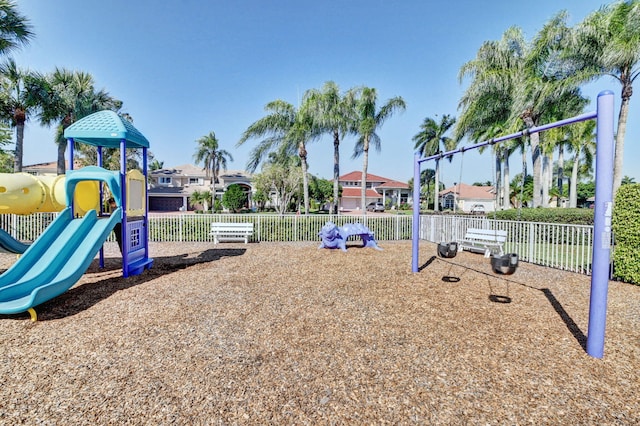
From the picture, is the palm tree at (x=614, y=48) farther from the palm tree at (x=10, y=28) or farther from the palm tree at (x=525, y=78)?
the palm tree at (x=10, y=28)

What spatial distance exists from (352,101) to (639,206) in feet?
55.3

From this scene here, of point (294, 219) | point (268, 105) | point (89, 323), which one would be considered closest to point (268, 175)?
point (268, 105)

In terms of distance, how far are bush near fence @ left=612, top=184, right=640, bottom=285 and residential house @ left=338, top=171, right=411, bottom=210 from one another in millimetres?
43505

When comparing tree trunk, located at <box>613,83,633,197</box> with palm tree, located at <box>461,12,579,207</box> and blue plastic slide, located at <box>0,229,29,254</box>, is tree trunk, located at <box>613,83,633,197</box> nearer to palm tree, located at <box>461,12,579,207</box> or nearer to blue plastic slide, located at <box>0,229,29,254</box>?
palm tree, located at <box>461,12,579,207</box>

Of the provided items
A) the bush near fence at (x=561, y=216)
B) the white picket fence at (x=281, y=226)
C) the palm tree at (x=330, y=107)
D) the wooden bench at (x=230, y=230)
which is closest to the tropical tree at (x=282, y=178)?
the palm tree at (x=330, y=107)

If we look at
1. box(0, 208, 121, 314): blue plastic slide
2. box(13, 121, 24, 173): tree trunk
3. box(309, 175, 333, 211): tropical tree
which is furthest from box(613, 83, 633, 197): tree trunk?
box(13, 121, 24, 173): tree trunk

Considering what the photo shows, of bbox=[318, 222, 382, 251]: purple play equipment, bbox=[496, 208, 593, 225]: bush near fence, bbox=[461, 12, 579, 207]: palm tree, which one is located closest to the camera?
bbox=[318, 222, 382, 251]: purple play equipment

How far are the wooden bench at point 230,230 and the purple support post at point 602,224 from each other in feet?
34.7

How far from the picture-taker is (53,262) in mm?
4934

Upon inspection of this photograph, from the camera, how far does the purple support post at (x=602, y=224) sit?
3.16 meters

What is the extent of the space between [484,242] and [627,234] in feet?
12.5

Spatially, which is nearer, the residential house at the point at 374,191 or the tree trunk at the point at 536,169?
the tree trunk at the point at 536,169

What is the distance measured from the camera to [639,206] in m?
5.88

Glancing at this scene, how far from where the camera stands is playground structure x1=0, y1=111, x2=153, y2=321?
4.83m
